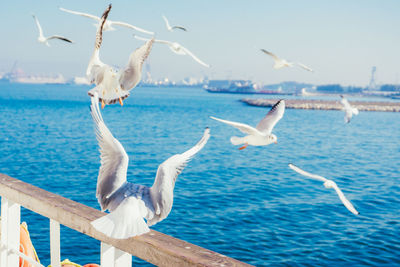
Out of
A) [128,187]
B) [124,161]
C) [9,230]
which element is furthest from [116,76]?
[9,230]

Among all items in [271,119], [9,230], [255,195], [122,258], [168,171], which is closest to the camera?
[168,171]

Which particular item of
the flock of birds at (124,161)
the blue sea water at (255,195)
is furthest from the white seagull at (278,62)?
the blue sea water at (255,195)

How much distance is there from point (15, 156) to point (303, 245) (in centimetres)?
1984

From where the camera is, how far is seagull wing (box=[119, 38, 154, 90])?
1.37 meters

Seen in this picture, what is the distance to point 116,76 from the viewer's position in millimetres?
1410

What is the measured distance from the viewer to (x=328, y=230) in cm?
1248

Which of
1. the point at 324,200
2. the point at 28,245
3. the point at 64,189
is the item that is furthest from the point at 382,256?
the point at 64,189

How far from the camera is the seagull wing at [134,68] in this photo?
54.0 inches

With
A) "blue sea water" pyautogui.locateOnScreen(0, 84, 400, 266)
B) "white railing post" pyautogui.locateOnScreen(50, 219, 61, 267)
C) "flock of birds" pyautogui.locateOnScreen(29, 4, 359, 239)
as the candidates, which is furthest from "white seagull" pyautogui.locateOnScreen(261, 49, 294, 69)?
"white railing post" pyautogui.locateOnScreen(50, 219, 61, 267)

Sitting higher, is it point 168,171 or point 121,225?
point 168,171

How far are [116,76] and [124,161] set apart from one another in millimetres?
365

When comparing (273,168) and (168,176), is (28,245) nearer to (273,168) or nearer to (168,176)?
(168,176)

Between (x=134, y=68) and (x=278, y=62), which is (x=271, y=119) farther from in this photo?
(x=134, y=68)

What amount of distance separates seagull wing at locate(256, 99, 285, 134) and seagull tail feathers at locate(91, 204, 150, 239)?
77 centimetres
